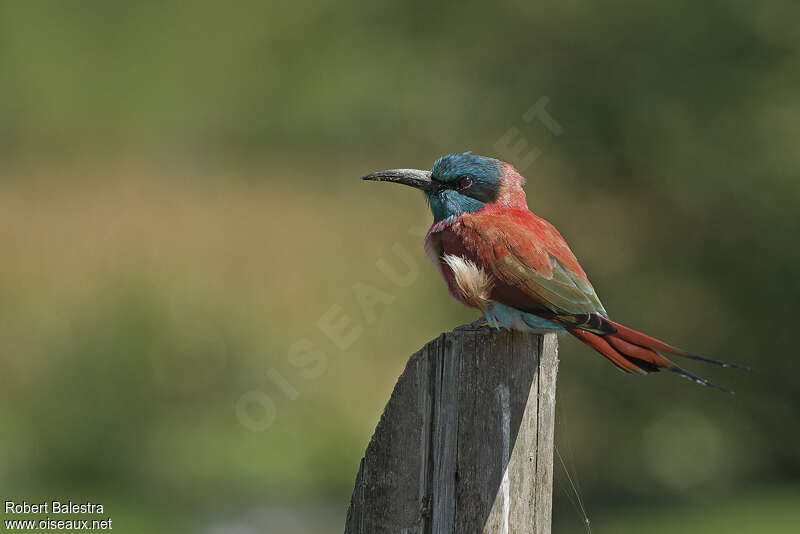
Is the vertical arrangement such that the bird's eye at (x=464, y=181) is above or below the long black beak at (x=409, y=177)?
below

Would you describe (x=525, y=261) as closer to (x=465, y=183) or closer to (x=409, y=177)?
(x=465, y=183)

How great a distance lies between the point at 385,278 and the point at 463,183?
13.5 feet

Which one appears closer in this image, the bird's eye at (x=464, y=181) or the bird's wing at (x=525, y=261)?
the bird's wing at (x=525, y=261)

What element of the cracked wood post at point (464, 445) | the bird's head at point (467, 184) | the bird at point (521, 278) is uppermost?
the bird's head at point (467, 184)

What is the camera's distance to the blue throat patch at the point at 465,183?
3.23 metres

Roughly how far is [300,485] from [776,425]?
3271 millimetres

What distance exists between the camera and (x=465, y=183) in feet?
10.6

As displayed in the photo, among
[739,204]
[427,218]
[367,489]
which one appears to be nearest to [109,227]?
[427,218]

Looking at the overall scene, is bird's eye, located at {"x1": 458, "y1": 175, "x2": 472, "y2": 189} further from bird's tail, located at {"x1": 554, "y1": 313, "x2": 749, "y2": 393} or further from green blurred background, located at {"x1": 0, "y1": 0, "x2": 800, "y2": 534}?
A: green blurred background, located at {"x1": 0, "y1": 0, "x2": 800, "y2": 534}

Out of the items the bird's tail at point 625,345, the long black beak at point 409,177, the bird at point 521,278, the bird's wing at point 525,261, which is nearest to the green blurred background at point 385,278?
the long black beak at point 409,177

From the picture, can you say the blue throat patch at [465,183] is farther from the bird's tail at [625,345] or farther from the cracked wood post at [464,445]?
the cracked wood post at [464,445]

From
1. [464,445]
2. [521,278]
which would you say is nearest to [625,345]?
[521,278]

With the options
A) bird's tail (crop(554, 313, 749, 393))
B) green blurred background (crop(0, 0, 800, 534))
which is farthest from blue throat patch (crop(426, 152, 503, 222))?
green blurred background (crop(0, 0, 800, 534))

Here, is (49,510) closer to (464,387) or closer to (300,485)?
(300,485)
